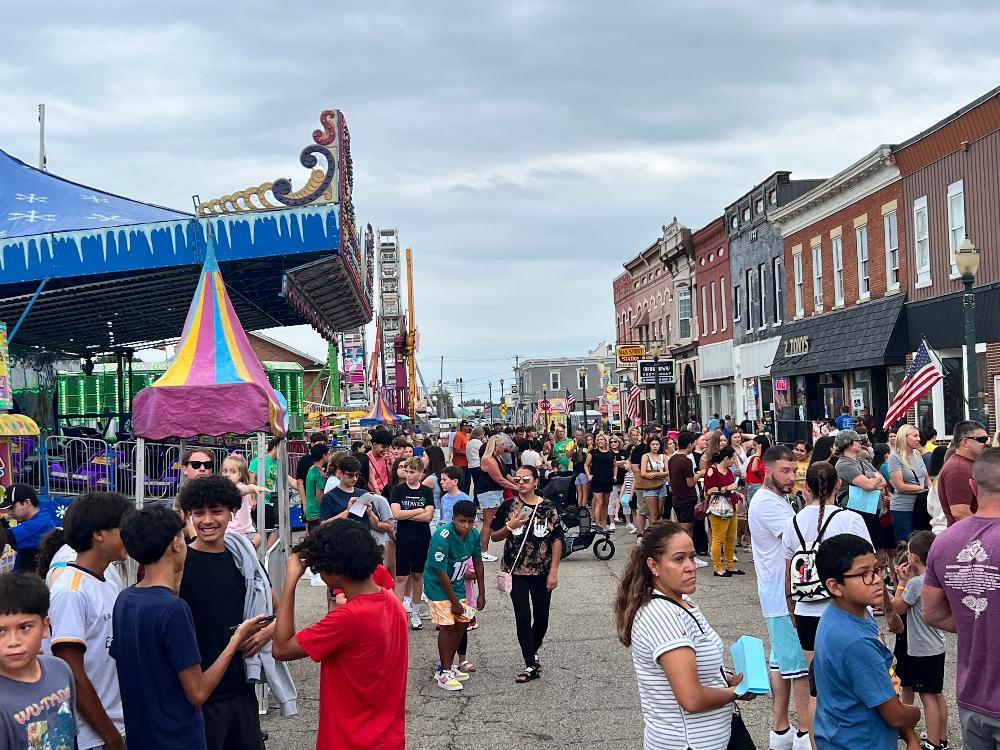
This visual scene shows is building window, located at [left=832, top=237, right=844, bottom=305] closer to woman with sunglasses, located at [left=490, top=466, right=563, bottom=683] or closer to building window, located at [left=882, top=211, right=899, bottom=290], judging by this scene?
building window, located at [left=882, top=211, right=899, bottom=290]

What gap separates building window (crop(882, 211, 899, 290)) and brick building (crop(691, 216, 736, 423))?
43.4 ft

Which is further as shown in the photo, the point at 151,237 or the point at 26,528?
the point at 151,237

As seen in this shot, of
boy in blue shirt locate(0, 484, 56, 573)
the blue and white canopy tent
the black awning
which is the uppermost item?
the blue and white canopy tent

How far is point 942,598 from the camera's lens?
176 inches

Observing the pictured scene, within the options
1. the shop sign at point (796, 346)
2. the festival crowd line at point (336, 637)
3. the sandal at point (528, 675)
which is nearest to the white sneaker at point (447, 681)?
the sandal at point (528, 675)

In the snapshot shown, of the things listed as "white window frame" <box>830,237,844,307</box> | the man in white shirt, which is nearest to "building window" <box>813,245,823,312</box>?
"white window frame" <box>830,237,844,307</box>

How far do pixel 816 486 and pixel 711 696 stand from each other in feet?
9.69

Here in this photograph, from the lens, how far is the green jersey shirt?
8.41m

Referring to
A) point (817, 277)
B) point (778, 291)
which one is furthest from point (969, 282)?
point (778, 291)

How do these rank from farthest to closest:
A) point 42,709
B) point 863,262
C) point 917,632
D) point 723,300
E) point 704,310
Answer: point 704,310, point 723,300, point 863,262, point 917,632, point 42,709

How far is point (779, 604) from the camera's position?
21.7ft

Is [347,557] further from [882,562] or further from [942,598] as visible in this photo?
[882,562]

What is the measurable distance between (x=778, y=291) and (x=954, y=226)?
1153 centimetres

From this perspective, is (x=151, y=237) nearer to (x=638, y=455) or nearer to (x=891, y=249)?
(x=638, y=455)
